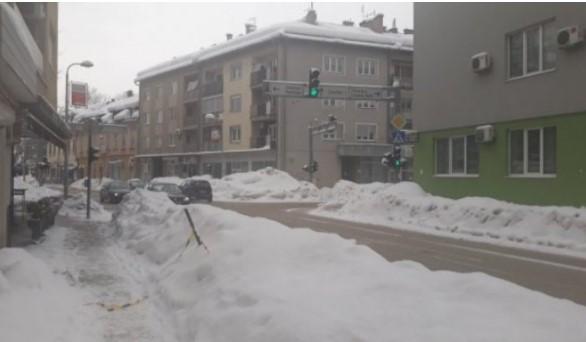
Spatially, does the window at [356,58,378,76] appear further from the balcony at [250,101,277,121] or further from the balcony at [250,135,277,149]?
the balcony at [250,135,277,149]

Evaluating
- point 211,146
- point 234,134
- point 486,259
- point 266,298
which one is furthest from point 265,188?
point 266,298

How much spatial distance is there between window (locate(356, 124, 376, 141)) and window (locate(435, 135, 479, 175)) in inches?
1129

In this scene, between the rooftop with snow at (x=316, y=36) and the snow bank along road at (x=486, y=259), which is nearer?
the snow bank along road at (x=486, y=259)

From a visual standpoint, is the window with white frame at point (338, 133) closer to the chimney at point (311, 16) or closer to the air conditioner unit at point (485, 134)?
the chimney at point (311, 16)

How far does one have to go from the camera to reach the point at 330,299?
5887mm

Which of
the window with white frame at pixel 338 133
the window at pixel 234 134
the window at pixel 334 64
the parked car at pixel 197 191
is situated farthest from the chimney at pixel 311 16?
the parked car at pixel 197 191

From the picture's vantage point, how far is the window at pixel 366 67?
2045 inches

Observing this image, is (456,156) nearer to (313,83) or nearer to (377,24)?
(313,83)

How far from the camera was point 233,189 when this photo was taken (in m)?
43.2

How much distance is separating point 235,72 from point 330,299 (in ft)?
167

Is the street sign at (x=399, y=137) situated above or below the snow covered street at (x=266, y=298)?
above

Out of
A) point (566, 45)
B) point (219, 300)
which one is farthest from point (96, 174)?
point (219, 300)

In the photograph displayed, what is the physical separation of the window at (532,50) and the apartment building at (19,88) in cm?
1344

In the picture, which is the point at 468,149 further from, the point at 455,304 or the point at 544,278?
the point at 455,304
